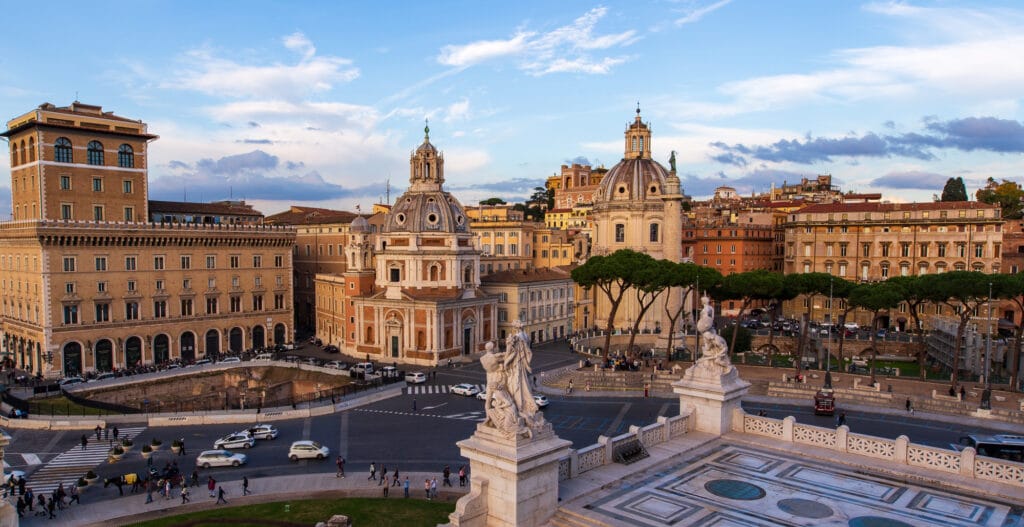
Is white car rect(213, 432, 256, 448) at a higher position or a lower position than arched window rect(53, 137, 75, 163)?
lower

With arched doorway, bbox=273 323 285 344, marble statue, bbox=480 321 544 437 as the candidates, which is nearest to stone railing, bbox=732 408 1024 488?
marble statue, bbox=480 321 544 437

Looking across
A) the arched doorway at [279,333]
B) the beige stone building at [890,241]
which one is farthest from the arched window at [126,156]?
the beige stone building at [890,241]

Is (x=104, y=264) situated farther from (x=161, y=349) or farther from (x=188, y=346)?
(x=188, y=346)

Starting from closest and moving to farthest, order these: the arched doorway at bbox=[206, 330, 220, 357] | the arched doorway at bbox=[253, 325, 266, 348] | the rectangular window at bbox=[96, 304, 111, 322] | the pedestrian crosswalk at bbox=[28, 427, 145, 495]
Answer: the pedestrian crosswalk at bbox=[28, 427, 145, 495]
the rectangular window at bbox=[96, 304, 111, 322]
the arched doorway at bbox=[206, 330, 220, 357]
the arched doorway at bbox=[253, 325, 266, 348]

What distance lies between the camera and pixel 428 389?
4884 centimetres

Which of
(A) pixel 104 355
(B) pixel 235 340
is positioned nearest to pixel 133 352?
(A) pixel 104 355

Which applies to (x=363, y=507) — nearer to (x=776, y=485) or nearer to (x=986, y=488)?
(x=776, y=485)

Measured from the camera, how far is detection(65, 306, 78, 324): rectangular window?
178 feet

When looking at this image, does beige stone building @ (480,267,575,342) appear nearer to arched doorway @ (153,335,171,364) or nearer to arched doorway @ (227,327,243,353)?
arched doorway @ (227,327,243,353)

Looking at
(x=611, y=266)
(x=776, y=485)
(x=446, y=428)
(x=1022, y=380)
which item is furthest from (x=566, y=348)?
(x=776, y=485)

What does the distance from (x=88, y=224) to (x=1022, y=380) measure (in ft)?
Result: 220

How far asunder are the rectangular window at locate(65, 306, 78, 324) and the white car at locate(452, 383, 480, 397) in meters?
31.5

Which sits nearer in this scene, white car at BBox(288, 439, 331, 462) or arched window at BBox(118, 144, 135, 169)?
white car at BBox(288, 439, 331, 462)

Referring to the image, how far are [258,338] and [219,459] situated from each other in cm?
3787
